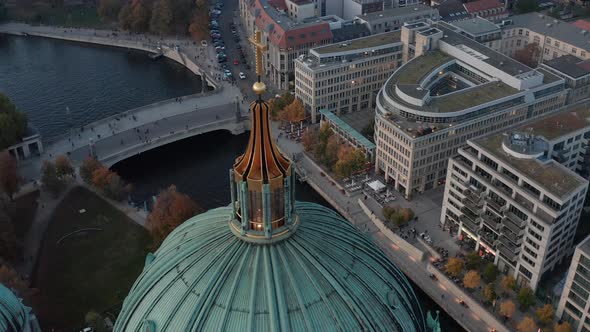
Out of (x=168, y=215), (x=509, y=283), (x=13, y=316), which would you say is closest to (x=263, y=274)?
(x=13, y=316)

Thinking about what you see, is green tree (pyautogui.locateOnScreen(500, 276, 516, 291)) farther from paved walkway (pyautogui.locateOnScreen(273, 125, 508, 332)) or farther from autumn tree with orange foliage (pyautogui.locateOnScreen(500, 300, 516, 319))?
paved walkway (pyautogui.locateOnScreen(273, 125, 508, 332))

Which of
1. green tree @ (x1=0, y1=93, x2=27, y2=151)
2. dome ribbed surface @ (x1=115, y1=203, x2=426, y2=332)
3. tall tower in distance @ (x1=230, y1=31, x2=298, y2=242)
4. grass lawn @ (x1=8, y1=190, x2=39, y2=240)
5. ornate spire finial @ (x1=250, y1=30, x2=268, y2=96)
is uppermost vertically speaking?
ornate spire finial @ (x1=250, y1=30, x2=268, y2=96)

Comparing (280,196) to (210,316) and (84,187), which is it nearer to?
(210,316)

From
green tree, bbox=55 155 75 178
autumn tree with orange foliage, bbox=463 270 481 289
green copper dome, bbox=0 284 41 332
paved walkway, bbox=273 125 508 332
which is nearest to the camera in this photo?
green copper dome, bbox=0 284 41 332

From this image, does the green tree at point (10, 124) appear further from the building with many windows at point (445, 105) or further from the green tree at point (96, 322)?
the building with many windows at point (445, 105)

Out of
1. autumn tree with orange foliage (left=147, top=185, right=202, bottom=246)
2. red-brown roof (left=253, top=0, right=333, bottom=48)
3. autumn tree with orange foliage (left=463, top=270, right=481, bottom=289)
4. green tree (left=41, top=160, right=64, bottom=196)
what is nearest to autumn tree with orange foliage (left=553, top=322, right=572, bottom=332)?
autumn tree with orange foliage (left=463, top=270, right=481, bottom=289)

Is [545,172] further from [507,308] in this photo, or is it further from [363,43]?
[363,43]

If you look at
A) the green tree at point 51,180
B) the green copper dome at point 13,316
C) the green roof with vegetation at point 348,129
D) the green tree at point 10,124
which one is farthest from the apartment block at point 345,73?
the green copper dome at point 13,316
